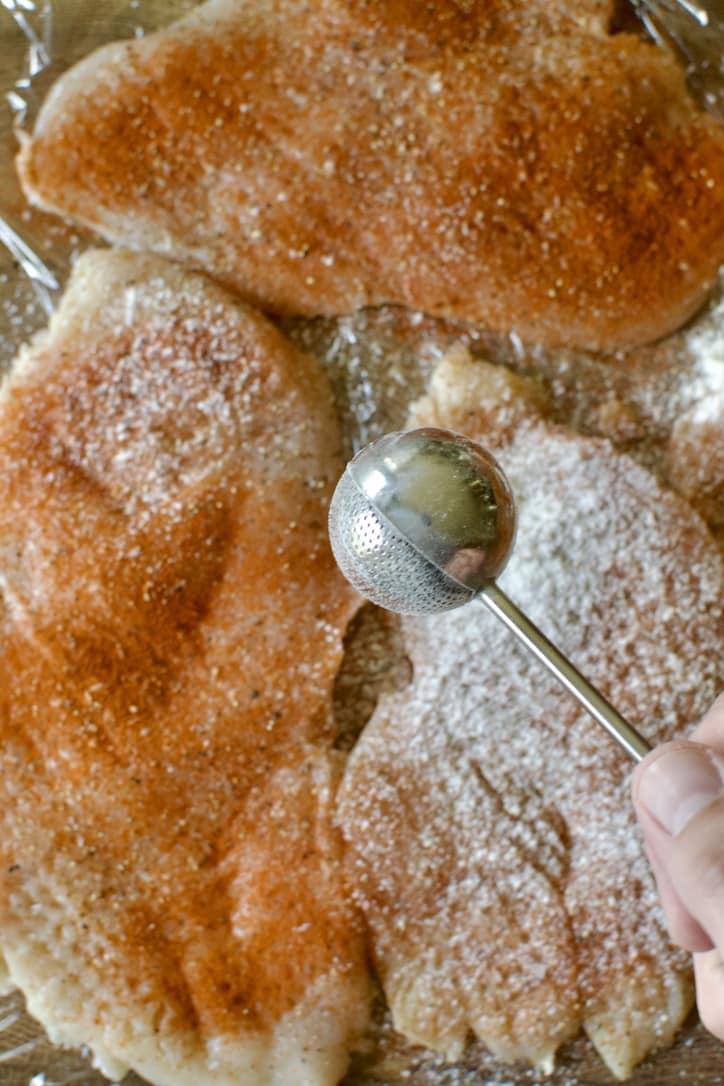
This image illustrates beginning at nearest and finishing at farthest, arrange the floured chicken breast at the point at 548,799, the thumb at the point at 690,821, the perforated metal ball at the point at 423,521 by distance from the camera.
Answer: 1. the thumb at the point at 690,821
2. the perforated metal ball at the point at 423,521
3. the floured chicken breast at the point at 548,799

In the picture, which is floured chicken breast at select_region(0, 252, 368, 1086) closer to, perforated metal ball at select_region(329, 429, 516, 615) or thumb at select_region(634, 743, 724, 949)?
perforated metal ball at select_region(329, 429, 516, 615)

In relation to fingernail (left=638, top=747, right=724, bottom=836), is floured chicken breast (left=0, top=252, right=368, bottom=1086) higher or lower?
lower

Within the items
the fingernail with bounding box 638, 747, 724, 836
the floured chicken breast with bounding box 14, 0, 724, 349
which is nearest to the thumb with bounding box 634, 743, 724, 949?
the fingernail with bounding box 638, 747, 724, 836

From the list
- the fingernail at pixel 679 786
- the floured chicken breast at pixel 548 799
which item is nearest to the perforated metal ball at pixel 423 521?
the fingernail at pixel 679 786

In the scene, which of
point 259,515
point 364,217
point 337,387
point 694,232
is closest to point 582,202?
point 694,232

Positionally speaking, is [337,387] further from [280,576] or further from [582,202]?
[582,202]

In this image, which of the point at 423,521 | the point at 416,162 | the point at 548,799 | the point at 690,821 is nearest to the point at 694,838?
the point at 690,821

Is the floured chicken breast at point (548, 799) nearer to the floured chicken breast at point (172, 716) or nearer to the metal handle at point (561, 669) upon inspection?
the floured chicken breast at point (172, 716)
